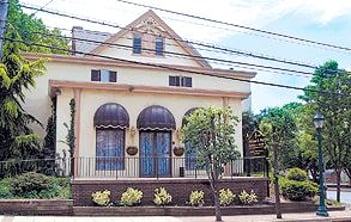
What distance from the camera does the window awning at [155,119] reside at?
75.4 ft

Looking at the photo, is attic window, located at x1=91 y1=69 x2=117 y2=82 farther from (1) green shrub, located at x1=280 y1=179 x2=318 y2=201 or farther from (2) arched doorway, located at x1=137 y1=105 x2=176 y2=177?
(1) green shrub, located at x1=280 y1=179 x2=318 y2=201

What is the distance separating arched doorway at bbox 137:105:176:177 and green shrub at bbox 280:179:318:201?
612 centimetres

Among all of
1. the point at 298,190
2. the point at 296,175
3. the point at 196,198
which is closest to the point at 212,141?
the point at 196,198

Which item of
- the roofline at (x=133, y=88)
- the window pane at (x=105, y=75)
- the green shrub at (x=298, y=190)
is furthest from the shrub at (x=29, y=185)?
the window pane at (x=105, y=75)

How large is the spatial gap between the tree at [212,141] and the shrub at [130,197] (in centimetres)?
264

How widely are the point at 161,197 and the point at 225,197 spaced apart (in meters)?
2.61

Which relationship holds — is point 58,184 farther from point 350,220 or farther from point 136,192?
point 350,220

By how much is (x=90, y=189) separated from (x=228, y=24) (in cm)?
769

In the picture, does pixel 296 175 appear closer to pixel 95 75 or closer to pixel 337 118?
pixel 337 118

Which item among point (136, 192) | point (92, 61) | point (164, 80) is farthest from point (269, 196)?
point (92, 61)

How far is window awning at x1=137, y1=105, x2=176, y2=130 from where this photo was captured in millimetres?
22984

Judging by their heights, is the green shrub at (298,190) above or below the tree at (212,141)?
below

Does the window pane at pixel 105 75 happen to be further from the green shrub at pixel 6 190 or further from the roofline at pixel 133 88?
the green shrub at pixel 6 190

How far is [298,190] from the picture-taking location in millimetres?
19594
